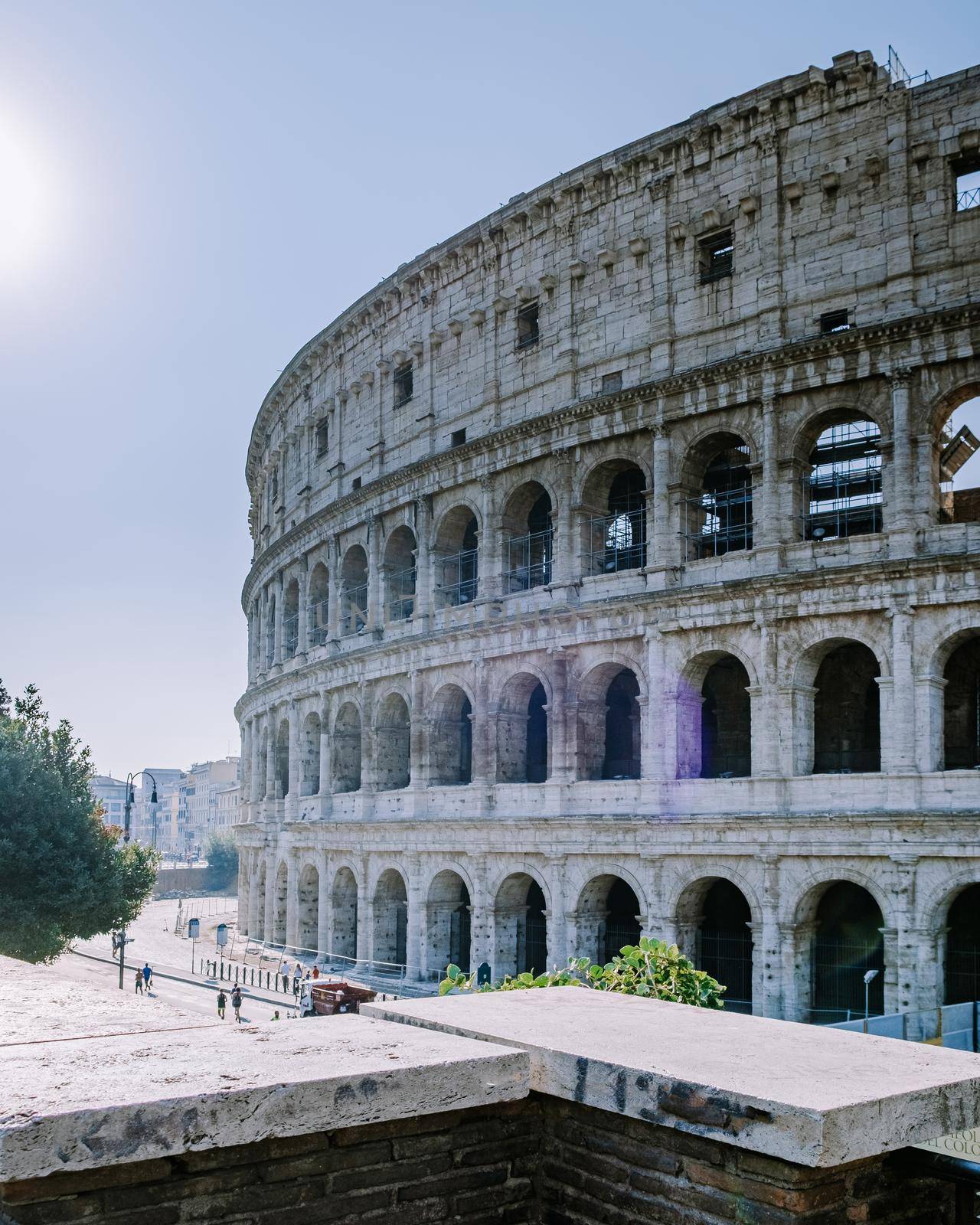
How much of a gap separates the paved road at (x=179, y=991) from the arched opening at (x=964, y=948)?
1232 cm

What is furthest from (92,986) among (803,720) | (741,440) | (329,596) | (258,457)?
(258,457)

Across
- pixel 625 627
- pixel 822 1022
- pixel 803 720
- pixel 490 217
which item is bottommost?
pixel 822 1022

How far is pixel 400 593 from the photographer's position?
3291 cm

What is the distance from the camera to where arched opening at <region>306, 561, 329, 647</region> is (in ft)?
121

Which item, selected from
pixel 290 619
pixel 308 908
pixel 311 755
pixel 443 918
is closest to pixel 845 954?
pixel 443 918

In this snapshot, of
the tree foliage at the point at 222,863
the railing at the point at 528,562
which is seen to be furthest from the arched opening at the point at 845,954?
the tree foliage at the point at 222,863

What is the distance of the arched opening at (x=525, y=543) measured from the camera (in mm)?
28125

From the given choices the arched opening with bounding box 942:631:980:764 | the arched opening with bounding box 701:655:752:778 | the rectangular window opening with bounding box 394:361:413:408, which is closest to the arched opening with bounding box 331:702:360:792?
the rectangular window opening with bounding box 394:361:413:408

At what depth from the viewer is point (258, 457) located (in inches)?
1801

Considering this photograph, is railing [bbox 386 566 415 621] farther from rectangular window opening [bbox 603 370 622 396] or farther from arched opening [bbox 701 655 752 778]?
arched opening [bbox 701 655 752 778]

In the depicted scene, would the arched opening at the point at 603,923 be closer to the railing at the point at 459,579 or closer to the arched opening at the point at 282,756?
the railing at the point at 459,579

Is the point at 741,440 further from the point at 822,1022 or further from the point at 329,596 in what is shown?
the point at 329,596

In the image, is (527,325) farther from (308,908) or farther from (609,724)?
(308,908)

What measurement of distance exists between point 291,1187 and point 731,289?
23.0 m
